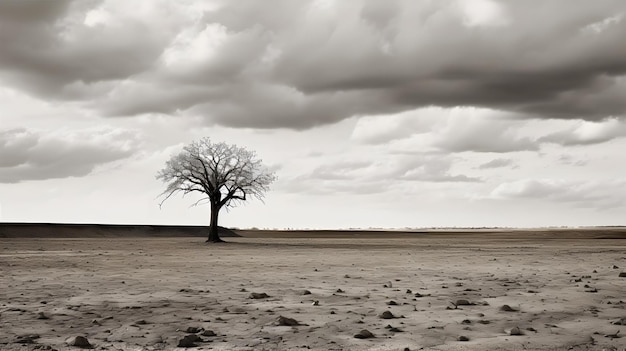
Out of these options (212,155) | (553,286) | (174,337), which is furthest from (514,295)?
(212,155)

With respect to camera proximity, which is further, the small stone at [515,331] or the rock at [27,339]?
the small stone at [515,331]

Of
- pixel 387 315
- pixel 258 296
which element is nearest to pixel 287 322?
pixel 387 315

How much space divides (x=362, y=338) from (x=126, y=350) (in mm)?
2800

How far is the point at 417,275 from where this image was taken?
1605 centimetres

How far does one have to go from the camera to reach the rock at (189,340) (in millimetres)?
6801

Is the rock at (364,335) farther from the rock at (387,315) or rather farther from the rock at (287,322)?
the rock at (387,315)

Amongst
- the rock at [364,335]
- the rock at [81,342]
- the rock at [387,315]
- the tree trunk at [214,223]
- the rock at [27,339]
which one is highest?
the tree trunk at [214,223]

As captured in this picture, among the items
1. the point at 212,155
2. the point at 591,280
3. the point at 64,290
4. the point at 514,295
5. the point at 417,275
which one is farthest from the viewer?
the point at 212,155

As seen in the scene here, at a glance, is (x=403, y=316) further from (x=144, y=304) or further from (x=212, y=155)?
(x=212, y=155)

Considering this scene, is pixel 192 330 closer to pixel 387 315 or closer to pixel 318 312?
pixel 318 312

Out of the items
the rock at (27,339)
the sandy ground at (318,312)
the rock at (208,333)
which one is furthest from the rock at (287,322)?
the rock at (27,339)

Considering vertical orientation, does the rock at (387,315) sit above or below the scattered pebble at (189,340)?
above

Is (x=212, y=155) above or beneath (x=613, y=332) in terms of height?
above

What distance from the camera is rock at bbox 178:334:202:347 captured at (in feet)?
22.3
